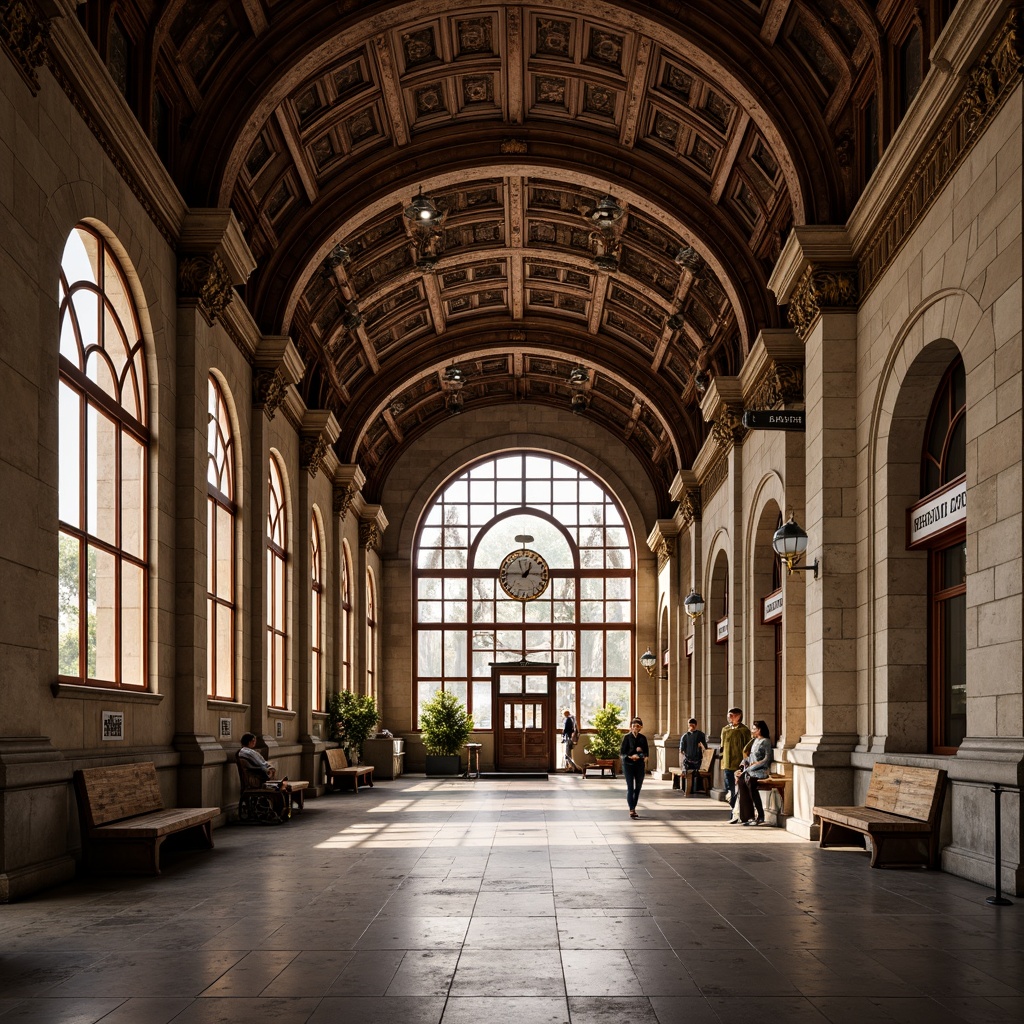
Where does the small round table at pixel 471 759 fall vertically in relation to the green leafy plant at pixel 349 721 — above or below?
below

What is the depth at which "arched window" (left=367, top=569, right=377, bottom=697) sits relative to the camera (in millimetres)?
37781

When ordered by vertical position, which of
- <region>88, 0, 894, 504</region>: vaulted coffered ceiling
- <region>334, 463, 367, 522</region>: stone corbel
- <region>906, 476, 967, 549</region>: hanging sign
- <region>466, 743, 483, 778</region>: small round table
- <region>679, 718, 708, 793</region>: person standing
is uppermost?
<region>88, 0, 894, 504</region>: vaulted coffered ceiling

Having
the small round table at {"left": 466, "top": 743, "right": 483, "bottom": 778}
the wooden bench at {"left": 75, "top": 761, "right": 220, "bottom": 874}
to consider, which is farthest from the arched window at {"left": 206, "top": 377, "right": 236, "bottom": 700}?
the small round table at {"left": 466, "top": 743, "right": 483, "bottom": 778}

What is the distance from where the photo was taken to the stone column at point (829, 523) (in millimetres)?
15398

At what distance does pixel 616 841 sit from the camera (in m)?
15.4

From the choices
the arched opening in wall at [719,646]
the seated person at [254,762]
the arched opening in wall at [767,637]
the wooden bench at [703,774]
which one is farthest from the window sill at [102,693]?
the arched opening in wall at [719,646]

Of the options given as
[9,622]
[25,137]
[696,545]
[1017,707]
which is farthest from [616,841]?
[696,545]

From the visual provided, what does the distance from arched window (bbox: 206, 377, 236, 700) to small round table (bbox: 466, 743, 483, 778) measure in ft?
56.1

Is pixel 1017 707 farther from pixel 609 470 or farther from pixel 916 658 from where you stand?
pixel 609 470

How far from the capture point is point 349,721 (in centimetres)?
2870

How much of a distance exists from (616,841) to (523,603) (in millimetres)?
25694

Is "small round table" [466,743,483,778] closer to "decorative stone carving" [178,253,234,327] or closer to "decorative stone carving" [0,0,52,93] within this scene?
"decorative stone carving" [178,253,234,327]

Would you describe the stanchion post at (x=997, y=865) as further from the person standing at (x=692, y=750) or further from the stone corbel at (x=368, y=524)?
the stone corbel at (x=368, y=524)

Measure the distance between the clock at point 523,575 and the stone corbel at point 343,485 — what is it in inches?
421
